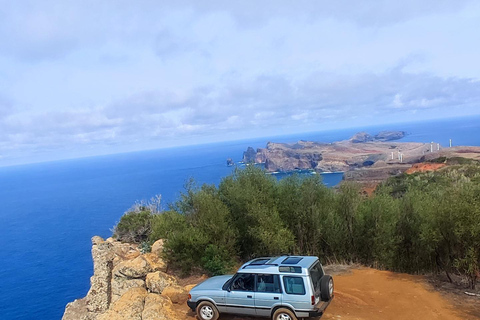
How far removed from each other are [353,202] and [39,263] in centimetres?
5757

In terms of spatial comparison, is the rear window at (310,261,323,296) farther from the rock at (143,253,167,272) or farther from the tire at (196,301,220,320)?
the rock at (143,253,167,272)

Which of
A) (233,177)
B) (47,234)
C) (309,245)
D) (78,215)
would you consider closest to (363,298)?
(309,245)

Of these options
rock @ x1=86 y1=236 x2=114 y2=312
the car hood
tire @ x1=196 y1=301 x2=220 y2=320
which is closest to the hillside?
tire @ x1=196 y1=301 x2=220 y2=320

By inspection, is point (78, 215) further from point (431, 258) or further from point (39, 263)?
point (431, 258)

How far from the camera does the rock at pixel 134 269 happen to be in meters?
14.6

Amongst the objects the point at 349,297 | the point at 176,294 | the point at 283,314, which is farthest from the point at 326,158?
the point at 283,314

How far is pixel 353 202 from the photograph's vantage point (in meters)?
17.3

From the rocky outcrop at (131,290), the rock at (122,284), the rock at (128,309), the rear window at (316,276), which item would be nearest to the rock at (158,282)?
the rocky outcrop at (131,290)

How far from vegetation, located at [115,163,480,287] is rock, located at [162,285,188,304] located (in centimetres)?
311

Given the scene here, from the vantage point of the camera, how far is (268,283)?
9266mm

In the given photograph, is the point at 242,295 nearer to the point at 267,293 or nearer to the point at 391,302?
the point at 267,293

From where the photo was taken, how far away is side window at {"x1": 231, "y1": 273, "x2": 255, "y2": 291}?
950 centimetres

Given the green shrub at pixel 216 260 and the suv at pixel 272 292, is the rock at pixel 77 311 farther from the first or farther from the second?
the suv at pixel 272 292

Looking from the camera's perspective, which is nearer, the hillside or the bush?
the hillside
